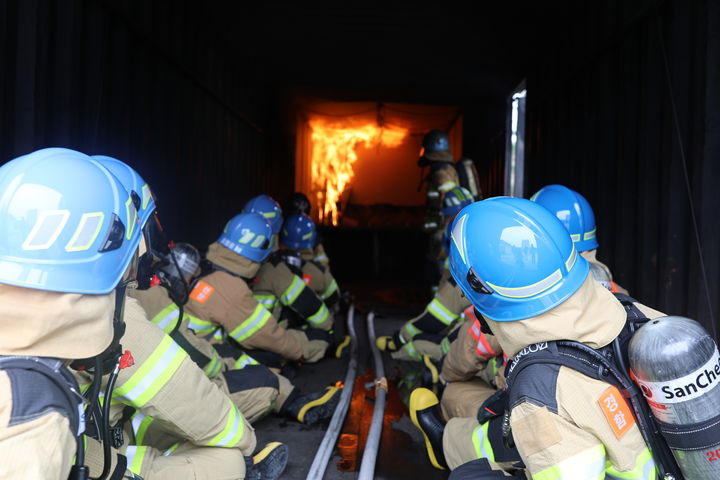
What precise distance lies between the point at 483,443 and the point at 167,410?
1.23 m

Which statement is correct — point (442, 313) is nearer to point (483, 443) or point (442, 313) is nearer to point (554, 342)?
point (483, 443)

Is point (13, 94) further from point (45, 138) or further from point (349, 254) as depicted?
point (349, 254)

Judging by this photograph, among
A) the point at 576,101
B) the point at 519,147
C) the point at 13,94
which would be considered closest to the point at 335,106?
the point at 519,147

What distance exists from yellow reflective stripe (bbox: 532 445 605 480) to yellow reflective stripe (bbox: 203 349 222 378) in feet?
6.23

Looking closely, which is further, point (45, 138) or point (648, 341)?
point (45, 138)

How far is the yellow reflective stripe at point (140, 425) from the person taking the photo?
2170 millimetres

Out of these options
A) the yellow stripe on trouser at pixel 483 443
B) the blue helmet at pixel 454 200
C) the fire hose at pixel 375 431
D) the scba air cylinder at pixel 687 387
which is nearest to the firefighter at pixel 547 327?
the scba air cylinder at pixel 687 387

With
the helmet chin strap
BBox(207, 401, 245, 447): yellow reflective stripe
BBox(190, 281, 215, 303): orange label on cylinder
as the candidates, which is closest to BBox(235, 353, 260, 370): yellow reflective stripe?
BBox(190, 281, 215, 303): orange label on cylinder

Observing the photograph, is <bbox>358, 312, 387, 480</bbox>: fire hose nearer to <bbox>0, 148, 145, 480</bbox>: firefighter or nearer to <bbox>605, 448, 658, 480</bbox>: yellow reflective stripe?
<bbox>605, 448, 658, 480</bbox>: yellow reflective stripe

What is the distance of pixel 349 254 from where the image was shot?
12.3 meters

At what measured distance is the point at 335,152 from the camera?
1538 centimetres

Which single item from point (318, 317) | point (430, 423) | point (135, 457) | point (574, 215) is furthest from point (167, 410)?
point (318, 317)

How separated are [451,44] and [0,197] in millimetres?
6767

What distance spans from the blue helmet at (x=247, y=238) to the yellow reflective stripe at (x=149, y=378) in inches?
77.6
